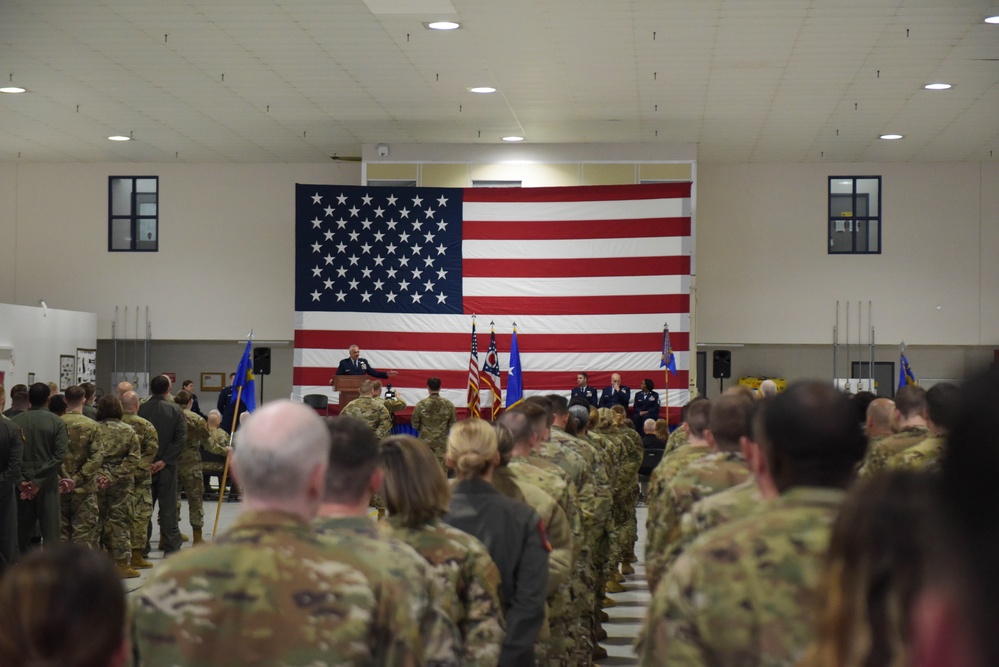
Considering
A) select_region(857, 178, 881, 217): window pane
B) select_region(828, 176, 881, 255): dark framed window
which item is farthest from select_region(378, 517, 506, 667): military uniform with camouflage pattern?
select_region(857, 178, 881, 217): window pane

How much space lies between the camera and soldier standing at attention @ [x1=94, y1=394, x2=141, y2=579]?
1004 centimetres

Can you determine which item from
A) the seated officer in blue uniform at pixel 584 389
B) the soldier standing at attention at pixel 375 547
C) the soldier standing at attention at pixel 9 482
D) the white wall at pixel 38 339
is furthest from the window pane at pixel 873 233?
the soldier standing at attention at pixel 375 547

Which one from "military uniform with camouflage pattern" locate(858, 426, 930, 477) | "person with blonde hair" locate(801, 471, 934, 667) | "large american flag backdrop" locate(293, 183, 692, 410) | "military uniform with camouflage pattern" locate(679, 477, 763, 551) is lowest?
"military uniform with camouflage pattern" locate(858, 426, 930, 477)

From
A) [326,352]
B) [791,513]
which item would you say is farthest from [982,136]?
[791,513]

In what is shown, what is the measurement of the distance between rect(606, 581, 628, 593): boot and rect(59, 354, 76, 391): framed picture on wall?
44.6 ft

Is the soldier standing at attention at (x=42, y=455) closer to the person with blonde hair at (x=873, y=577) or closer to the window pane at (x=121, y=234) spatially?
the person with blonde hair at (x=873, y=577)

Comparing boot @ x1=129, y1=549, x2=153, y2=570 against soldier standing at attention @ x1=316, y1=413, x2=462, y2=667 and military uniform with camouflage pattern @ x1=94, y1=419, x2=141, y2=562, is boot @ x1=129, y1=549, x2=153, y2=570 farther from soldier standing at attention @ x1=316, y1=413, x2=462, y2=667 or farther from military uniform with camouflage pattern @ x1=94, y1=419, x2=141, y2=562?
soldier standing at attention @ x1=316, y1=413, x2=462, y2=667

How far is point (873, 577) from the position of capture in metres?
1.30

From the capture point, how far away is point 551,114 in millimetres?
18266

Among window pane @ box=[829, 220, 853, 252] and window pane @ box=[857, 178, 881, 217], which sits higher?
window pane @ box=[857, 178, 881, 217]

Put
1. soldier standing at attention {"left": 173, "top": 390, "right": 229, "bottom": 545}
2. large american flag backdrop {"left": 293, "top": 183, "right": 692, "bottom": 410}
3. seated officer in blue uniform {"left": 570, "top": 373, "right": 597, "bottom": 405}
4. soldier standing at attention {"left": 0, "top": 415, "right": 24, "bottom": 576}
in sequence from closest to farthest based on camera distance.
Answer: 1. soldier standing at attention {"left": 0, "top": 415, "right": 24, "bottom": 576}
2. soldier standing at attention {"left": 173, "top": 390, "right": 229, "bottom": 545}
3. seated officer in blue uniform {"left": 570, "top": 373, "right": 597, "bottom": 405}
4. large american flag backdrop {"left": 293, "top": 183, "right": 692, "bottom": 410}

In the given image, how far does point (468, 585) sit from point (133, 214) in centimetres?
2120

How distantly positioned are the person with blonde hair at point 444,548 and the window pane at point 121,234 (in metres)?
21.0

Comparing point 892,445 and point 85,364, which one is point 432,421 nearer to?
point 85,364
